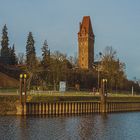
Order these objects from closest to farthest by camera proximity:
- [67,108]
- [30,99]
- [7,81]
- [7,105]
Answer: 1. [7,105]
2. [30,99]
3. [67,108]
4. [7,81]

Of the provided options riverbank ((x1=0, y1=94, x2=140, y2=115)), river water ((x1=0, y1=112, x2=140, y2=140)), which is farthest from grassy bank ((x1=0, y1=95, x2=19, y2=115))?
river water ((x1=0, y1=112, x2=140, y2=140))

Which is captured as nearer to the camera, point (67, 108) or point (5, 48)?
point (67, 108)

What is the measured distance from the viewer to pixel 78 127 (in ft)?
181

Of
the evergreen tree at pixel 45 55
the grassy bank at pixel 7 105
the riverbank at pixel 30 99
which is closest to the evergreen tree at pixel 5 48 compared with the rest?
the evergreen tree at pixel 45 55

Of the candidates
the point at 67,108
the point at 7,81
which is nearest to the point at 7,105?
the point at 67,108

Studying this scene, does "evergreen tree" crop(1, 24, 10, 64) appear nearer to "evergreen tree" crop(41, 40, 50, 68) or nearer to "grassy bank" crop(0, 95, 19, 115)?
"evergreen tree" crop(41, 40, 50, 68)

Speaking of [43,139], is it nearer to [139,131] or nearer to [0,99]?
[139,131]

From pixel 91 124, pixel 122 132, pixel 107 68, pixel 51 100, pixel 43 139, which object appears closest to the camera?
pixel 43 139

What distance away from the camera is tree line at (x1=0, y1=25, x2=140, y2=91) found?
120562mm

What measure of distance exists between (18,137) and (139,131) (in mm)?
16780

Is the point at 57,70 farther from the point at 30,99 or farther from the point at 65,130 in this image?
the point at 65,130

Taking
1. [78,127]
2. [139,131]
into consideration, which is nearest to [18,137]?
[78,127]

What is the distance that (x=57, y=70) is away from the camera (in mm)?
119438

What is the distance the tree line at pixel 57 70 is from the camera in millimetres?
120562
